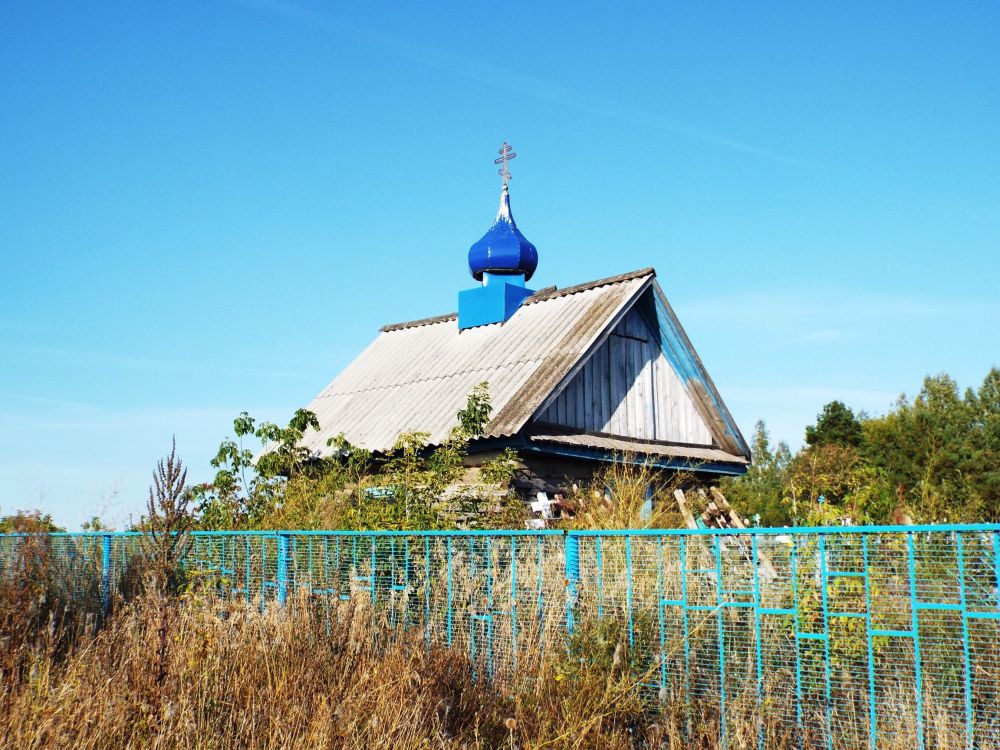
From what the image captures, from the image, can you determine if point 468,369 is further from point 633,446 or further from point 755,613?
point 755,613

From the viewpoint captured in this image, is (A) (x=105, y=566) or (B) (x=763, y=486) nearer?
(A) (x=105, y=566)

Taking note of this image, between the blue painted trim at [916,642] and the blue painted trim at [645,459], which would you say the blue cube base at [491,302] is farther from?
the blue painted trim at [916,642]

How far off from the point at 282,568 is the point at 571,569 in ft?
11.1

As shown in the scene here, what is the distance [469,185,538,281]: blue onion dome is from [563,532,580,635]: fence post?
13339mm

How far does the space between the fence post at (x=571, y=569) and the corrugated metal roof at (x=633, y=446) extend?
25.1ft

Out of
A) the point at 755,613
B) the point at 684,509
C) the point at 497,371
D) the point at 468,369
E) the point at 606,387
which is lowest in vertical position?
the point at 755,613

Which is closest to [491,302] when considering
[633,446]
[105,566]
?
[633,446]

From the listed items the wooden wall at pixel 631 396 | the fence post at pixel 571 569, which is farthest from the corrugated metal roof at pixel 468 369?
the fence post at pixel 571 569

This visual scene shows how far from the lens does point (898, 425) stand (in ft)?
142

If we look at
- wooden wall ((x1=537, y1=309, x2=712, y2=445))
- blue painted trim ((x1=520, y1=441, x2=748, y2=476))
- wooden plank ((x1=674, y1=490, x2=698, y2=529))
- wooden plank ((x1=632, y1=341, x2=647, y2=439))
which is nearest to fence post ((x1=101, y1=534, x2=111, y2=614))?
blue painted trim ((x1=520, y1=441, x2=748, y2=476))

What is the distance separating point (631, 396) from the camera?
1803 centimetres

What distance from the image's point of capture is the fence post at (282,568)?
372 inches

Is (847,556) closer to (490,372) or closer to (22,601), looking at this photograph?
(22,601)

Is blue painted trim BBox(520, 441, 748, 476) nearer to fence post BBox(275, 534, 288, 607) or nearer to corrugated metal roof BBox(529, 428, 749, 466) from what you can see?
corrugated metal roof BBox(529, 428, 749, 466)
